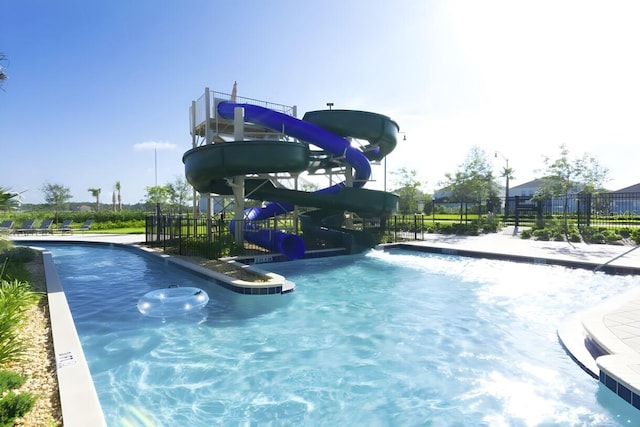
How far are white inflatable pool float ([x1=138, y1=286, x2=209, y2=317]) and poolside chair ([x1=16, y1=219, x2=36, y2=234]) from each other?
76.5 feet

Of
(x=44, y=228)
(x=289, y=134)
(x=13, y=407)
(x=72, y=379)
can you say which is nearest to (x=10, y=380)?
(x=72, y=379)

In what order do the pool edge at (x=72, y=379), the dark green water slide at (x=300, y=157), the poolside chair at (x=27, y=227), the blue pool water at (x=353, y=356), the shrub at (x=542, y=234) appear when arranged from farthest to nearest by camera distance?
1. the poolside chair at (x=27, y=227)
2. the shrub at (x=542, y=234)
3. the dark green water slide at (x=300, y=157)
4. the blue pool water at (x=353, y=356)
5. the pool edge at (x=72, y=379)

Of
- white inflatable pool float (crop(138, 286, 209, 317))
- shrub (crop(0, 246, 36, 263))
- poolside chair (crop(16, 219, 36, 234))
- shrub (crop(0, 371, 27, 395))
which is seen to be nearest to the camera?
shrub (crop(0, 371, 27, 395))

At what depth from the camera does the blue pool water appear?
13.7 ft

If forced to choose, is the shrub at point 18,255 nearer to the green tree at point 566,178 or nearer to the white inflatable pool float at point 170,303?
the white inflatable pool float at point 170,303

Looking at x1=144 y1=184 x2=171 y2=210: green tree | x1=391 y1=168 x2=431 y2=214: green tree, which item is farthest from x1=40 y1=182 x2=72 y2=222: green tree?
x1=391 y1=168 x2=431 y2=214: green tree

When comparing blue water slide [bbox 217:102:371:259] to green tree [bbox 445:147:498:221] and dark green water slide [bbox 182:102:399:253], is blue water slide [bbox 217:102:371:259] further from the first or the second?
green tree [bbox 445:147:498:221]

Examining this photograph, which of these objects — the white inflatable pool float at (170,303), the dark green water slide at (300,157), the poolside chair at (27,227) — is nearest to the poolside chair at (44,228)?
the poolside chair at (27,227)

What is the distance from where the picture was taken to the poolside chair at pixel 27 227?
Result: 24.7 metres

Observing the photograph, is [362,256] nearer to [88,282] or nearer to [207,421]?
[88,282]

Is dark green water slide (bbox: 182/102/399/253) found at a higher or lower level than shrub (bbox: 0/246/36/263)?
higher

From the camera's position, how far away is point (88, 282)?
10852 mm

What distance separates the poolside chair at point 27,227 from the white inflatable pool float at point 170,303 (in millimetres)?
23326

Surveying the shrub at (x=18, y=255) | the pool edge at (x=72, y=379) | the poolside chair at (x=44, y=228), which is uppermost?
the poolside chair at (x=44, y=228)
